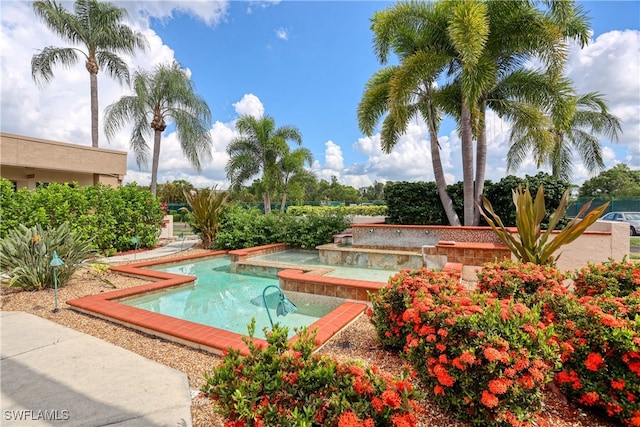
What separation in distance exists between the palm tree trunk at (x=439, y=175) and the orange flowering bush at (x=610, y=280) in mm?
5547

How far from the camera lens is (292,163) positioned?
1780 centimetres

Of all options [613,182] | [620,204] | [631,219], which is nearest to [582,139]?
[631,219]

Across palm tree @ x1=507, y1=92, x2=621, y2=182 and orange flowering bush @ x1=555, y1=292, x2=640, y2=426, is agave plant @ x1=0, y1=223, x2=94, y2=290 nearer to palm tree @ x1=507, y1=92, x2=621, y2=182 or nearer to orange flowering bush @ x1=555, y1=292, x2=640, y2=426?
orange flowering bush @ x1=555, y1=292, x2=640, y2=426

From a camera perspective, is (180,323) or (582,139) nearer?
(180,323)

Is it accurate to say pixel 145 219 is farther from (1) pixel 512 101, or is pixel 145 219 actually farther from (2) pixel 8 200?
(1) pixel 512 101

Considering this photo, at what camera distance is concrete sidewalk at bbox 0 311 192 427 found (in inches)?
80.3

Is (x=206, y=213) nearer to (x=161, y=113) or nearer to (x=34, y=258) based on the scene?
(x=34, y=258)

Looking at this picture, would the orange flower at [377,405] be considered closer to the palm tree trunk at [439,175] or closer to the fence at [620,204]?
the palm tree trunk at [439,175]

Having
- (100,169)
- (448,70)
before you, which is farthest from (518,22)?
(100,169)

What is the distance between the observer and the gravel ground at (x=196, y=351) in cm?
193

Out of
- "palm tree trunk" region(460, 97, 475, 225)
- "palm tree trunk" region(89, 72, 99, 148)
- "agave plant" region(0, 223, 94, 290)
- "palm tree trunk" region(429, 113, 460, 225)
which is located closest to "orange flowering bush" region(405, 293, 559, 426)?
"agave plant" region(0, 223, 94, 290)

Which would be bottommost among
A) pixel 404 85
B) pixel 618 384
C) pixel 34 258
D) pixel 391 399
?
pixel 618 384

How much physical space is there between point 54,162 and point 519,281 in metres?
15.0

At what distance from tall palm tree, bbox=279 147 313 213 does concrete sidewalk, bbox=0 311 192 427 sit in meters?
14.9
